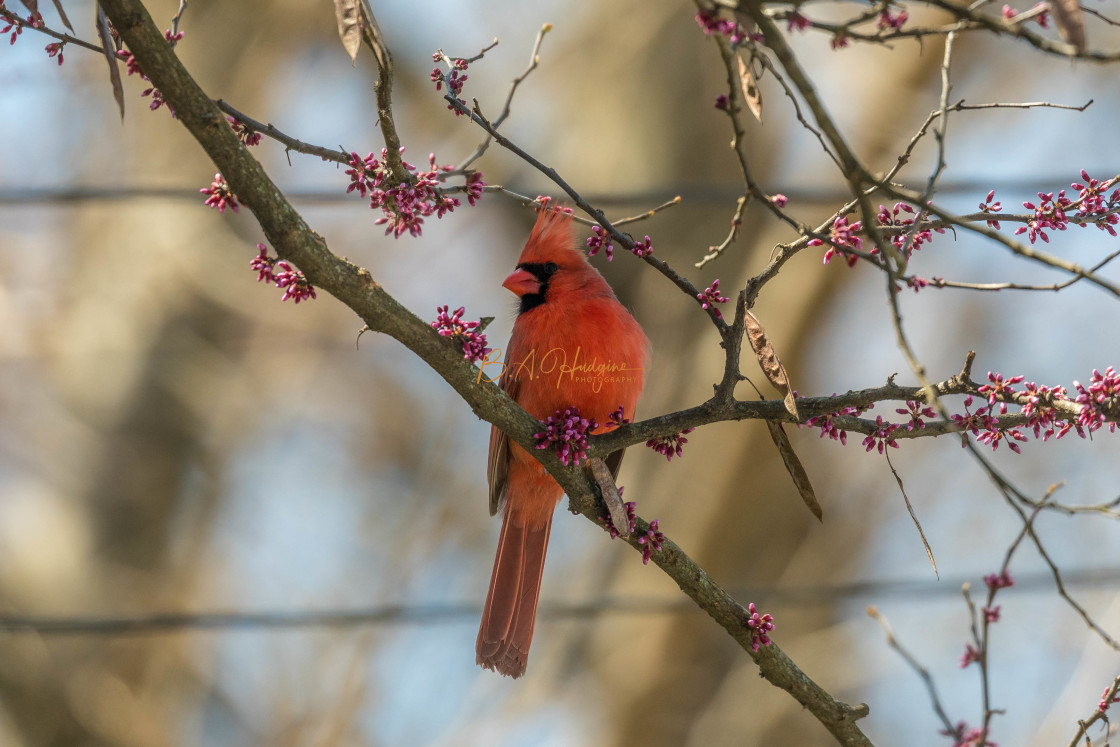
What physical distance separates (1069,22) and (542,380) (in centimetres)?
191

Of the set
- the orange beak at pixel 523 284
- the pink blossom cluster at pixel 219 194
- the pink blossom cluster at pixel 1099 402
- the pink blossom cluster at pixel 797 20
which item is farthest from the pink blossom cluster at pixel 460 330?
the orange beak at pixel 523 284

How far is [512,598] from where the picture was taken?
3.15m

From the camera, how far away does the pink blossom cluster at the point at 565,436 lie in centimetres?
219

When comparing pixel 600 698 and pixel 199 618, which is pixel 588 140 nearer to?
pixel 600 698

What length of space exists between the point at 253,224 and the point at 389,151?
5.85 metres

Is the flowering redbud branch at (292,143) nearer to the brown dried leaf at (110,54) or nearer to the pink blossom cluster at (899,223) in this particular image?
the brown dried leaf at (110,54)

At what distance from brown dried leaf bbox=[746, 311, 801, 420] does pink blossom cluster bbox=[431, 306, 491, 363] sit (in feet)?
1.68

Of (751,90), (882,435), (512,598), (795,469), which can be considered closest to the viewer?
(751,90)

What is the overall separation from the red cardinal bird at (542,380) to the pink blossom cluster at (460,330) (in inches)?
38.0

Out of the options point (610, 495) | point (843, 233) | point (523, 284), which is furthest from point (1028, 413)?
point (523, 284)

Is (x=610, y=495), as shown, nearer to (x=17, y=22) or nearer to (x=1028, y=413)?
(x=1028, y=413)

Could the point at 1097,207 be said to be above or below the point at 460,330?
above

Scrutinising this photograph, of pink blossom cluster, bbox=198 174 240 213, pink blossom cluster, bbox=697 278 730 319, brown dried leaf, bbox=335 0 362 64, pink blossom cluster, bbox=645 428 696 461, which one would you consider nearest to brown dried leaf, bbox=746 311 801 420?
pink blossom cluster, bbox=697 278 730 319

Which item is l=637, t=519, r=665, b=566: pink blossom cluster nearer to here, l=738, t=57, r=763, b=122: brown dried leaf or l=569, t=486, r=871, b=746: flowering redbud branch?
l=569, t=486, r=871, b=746: flowering redbud branch
